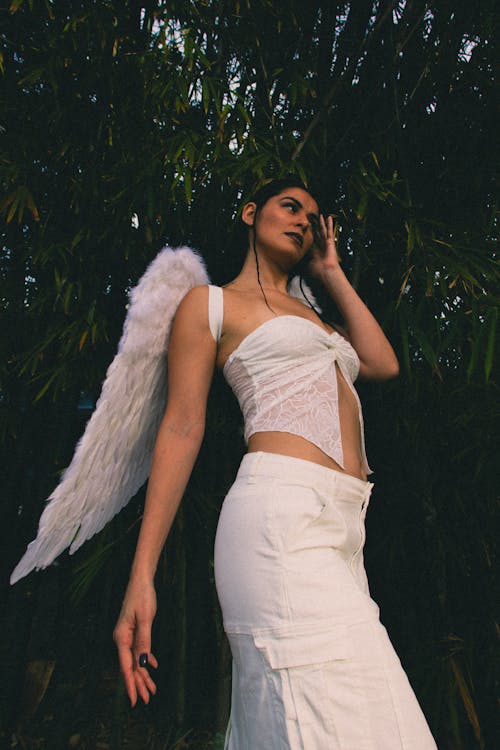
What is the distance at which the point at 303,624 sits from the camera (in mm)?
895

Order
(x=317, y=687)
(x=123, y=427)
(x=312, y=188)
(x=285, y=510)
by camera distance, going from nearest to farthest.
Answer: (x=317, y=687) → (x=285, y=510) → (x=123, y=427) → (x=312, y=188)

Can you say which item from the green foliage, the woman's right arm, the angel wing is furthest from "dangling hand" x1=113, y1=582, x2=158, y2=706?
the green foliage

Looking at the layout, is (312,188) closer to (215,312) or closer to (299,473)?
(215,312)

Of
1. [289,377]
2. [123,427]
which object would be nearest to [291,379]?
[289,377]

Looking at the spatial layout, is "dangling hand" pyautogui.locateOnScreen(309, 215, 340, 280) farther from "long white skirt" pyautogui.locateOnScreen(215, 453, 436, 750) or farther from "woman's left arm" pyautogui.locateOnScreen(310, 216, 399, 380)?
"long white skirt" pyautogui.locateOnScreen(215, 453, 436, 750)

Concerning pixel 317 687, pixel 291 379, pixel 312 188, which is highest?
pixel 312 188

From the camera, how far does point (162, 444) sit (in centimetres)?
108

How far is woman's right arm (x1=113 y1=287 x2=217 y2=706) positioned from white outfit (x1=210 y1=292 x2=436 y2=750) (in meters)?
0.11

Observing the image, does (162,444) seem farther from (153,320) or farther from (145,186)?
(145,186)

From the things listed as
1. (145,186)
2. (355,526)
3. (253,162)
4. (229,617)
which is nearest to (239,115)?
(253,162)

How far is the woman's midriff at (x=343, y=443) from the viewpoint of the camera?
3.51 feet

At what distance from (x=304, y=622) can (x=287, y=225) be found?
2.83 ft

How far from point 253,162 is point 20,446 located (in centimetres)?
141

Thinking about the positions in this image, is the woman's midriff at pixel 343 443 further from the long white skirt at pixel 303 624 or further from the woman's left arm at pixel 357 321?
the woman's left arm at pixel 357 321
